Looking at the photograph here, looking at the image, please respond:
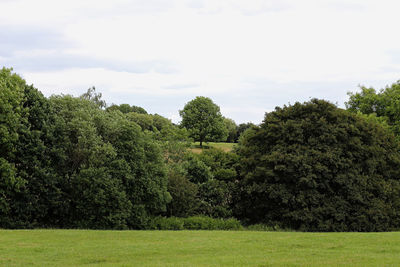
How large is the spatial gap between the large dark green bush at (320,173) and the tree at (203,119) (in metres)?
50.0

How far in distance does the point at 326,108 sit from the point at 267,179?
8.03 metres

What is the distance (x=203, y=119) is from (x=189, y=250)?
2838 inches

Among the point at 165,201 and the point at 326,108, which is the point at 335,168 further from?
the point at 165,201

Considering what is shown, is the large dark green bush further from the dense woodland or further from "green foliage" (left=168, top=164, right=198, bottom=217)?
"green foliage" (left=168, top=164, right=198, bottom=217)

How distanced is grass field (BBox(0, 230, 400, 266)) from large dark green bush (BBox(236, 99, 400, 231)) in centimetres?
1152

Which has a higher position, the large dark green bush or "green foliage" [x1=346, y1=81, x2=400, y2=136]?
"green foliage" [x1=346, y1=81, x2=400, y2=136]

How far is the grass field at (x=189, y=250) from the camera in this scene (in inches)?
583

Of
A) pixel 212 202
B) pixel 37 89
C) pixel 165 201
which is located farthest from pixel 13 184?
pixel 212 202

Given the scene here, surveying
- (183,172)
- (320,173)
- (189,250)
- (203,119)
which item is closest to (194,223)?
(183,172)

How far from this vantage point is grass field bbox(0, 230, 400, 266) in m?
14.8

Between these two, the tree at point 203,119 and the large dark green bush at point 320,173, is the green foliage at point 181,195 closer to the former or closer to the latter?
the large dark green bush at point 320,173

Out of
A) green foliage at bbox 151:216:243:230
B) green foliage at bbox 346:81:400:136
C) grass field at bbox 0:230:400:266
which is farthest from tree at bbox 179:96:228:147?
grass field at bbox 0:230:400:266

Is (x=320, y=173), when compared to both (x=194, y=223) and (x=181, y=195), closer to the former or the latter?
(x=194, y=223)

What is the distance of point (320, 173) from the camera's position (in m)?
33.7
